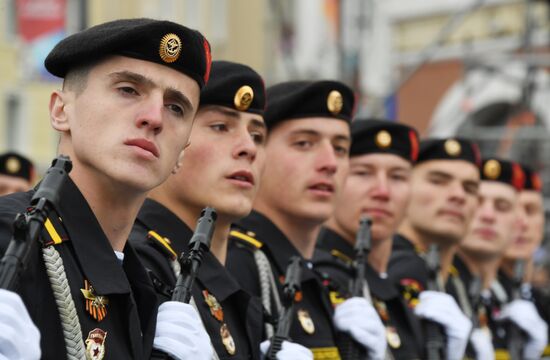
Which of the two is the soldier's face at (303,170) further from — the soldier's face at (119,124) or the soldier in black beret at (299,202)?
the soldier's face at (119,124)

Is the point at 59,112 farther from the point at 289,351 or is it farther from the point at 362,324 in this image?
the point at 362,324

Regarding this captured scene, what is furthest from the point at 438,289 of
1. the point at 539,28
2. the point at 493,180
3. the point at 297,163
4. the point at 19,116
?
the point at 19,116

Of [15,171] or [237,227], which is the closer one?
[237,227]

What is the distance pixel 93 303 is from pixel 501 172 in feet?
19.8

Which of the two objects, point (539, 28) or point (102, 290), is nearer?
point (102, 290)

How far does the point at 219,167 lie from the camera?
5156 mm

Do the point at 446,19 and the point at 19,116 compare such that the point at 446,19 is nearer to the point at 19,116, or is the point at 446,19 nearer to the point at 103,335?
the point at 19,116

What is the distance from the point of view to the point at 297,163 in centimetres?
603

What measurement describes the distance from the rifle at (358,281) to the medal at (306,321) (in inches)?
9.2

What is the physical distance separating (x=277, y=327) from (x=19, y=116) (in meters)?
22.9

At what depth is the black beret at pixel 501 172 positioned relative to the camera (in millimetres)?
9414

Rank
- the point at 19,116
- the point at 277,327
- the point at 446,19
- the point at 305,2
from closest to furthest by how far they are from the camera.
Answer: the point at 277,327 → the point at 446,19 → the point at 19,116 → the point at 305,2

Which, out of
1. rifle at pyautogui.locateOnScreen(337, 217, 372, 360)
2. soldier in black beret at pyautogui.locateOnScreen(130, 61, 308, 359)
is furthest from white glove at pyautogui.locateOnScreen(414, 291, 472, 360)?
soldier in black beret at pyautogui.locateOnScreen(130, 61, 308, 359)

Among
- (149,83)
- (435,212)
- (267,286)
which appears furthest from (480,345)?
(149,83)
